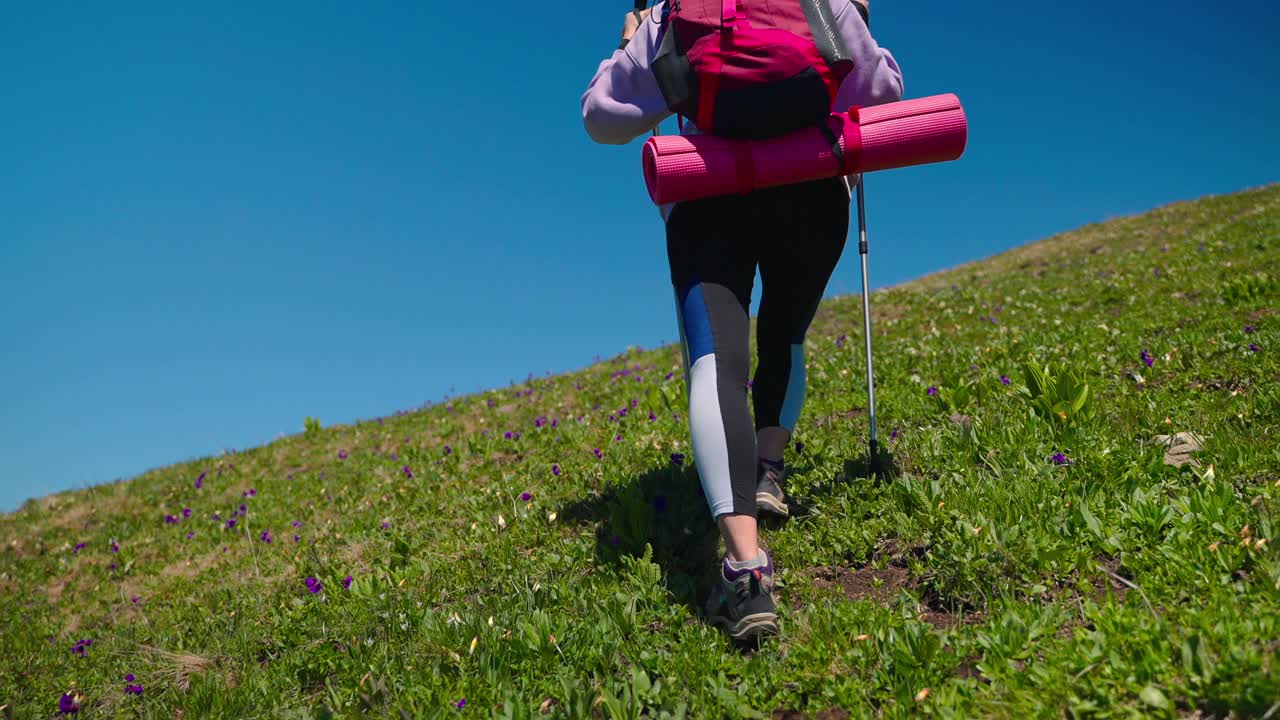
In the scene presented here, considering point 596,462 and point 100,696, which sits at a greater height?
point 596,462

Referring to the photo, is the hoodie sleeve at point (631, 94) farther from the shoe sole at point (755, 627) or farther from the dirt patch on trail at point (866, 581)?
the dirt patch on trail at point (866, 581)

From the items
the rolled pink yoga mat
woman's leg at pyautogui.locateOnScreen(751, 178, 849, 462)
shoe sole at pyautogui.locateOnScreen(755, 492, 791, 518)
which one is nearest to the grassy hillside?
shoe sole at pyautogui.locateOnScreen(755, 492, 791, 518)

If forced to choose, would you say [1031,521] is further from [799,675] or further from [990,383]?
[990,383]

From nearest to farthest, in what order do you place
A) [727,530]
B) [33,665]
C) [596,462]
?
[727,530] → [33,665] → [596,462]

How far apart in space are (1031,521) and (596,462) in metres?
4.02

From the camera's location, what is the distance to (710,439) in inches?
144

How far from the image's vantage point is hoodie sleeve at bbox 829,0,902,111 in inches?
156

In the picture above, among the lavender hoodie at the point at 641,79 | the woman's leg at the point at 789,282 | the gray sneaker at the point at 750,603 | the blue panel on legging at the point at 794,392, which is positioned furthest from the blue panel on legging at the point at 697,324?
the blue panel on legging at the point at 794,392

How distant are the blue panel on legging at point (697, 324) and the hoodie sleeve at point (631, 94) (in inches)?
37.5

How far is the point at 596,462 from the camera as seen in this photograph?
717 centimetres

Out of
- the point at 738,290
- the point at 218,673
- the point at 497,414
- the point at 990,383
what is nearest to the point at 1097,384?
the point at 990,383

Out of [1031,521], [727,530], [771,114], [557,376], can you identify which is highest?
[771,114]

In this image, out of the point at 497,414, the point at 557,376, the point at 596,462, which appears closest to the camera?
the point at 596,462

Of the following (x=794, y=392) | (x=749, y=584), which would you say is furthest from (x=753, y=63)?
(x=749, y=584)
